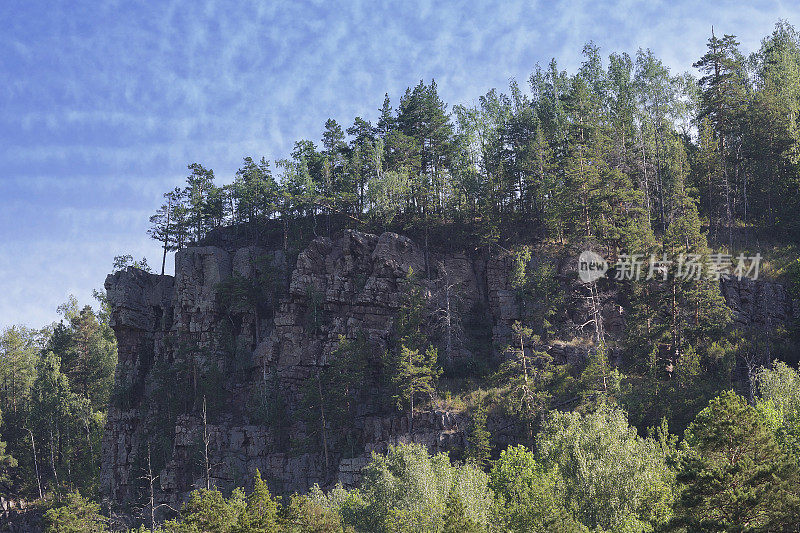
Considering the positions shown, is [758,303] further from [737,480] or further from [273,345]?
[273,345]

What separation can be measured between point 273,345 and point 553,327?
25.6 m

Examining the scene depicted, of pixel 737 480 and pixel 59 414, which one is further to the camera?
pixel 59 414

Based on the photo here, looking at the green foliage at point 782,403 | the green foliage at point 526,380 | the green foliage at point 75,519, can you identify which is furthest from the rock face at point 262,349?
the green foliage at point 782,403

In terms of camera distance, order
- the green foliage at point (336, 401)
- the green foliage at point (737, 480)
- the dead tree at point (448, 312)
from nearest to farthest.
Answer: the green foliage at point (737, 480) → the green foliage at point (336, 401) → the dead tree at point (448, 312)

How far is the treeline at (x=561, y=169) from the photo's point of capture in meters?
68.0

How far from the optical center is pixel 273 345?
6881cm

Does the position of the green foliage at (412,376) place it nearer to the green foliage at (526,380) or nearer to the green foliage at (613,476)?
the green foliage at (526,380)

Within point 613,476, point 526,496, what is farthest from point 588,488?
point 526,496

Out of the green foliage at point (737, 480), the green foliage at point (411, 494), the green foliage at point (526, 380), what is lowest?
the green foliage at point (411, 494)

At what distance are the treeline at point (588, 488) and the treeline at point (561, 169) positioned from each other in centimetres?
2344

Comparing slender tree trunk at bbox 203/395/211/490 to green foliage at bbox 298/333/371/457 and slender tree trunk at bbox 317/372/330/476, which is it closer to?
green foliage at bbox 298/333/371/457

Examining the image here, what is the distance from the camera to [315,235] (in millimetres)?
74812

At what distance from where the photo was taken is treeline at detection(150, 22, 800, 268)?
6800cm

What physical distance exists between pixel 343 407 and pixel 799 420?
110 feet
